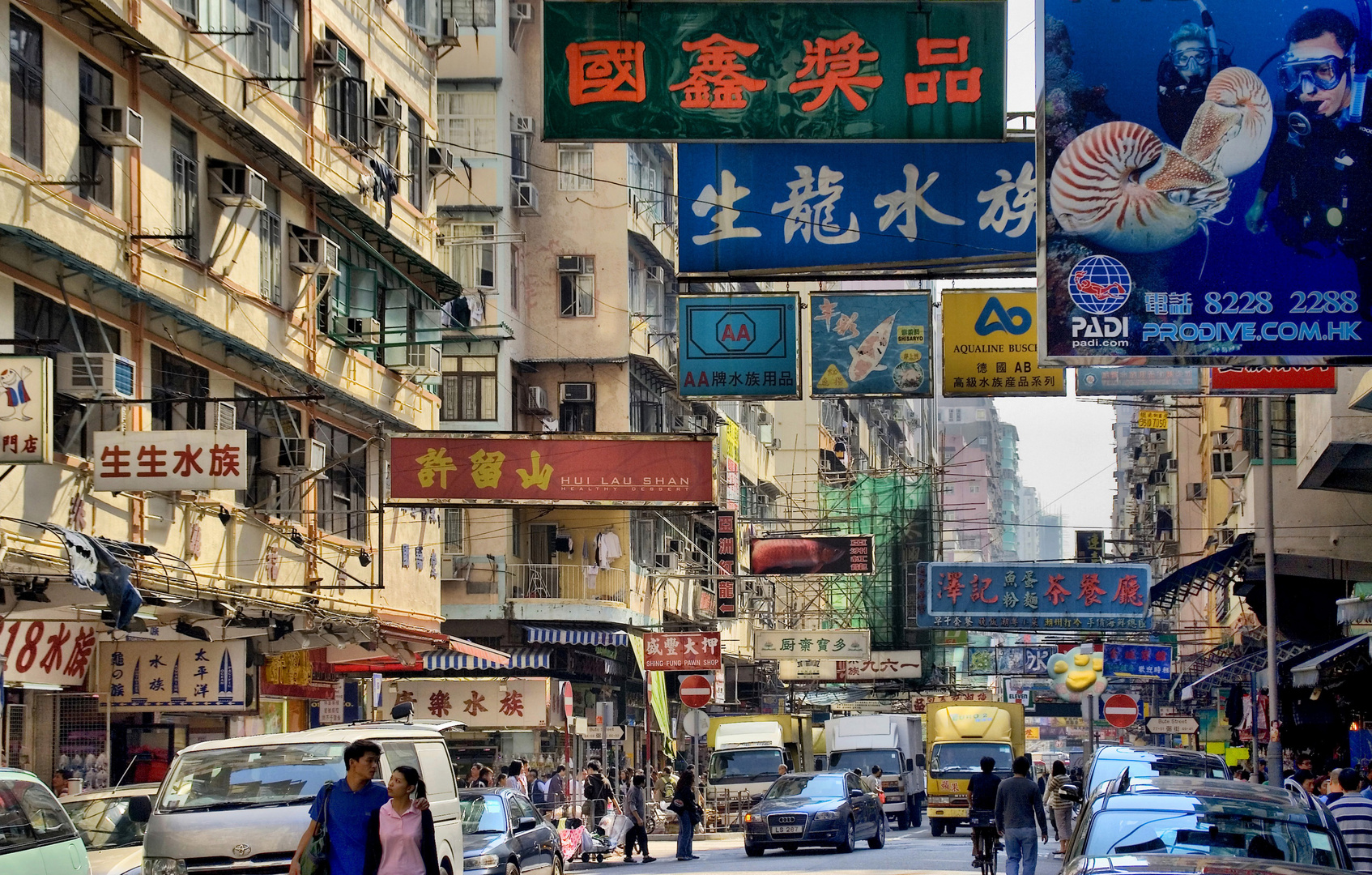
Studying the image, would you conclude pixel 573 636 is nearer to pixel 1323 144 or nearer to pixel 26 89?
pixel 26 89

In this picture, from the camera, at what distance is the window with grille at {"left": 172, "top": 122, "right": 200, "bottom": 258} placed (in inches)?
843

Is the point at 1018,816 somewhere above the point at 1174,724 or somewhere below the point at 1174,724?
above

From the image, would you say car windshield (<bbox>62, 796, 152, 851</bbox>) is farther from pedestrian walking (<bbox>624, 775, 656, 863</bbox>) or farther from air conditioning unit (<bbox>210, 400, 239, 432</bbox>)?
pedestrian walking (<bbox>624, 775, 656, 863</bbox>)

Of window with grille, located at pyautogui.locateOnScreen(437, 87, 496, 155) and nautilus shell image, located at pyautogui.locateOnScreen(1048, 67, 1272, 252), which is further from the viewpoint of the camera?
window with grille, located at pyautogui.locateOnScreen(437, 87, 496, 155)

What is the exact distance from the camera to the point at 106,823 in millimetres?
16953

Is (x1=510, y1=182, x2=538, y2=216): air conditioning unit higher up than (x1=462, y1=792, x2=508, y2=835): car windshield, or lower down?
higher up

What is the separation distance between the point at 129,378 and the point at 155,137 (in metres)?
3.67

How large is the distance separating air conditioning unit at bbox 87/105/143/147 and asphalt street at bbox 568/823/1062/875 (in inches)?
470

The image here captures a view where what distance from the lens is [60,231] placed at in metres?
17.9

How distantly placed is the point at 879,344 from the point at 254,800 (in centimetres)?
911

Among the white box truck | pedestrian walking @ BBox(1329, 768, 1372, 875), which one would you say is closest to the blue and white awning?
the white box truck

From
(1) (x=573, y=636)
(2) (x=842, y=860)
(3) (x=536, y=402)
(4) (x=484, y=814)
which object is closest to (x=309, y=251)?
(4) (x=484, y=814)

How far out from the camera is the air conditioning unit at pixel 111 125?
18859mm

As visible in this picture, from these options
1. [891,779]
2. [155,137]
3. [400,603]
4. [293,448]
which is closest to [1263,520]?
[891,779]
